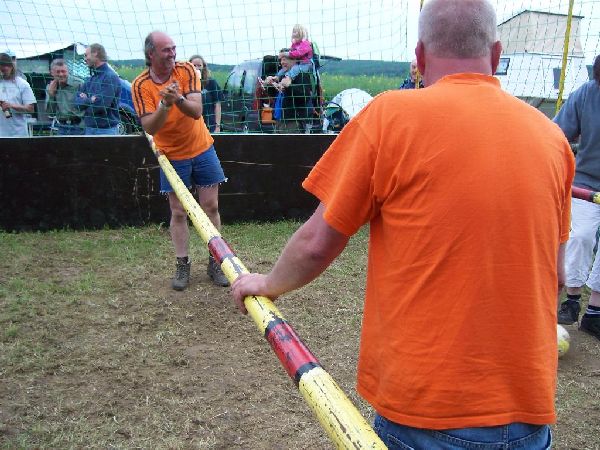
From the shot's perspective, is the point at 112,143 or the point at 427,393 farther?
the point at 112,143

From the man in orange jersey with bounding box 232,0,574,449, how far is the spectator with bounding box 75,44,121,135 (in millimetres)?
6076

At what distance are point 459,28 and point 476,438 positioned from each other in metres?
0.95

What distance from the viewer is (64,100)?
23.1 feet

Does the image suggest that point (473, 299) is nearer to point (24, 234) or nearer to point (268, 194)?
point (268, 194)

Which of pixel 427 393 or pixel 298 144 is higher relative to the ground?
pixel 427 393

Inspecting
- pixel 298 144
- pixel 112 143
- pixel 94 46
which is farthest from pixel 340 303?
pixel 94 46

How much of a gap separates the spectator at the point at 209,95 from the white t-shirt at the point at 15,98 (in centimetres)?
208

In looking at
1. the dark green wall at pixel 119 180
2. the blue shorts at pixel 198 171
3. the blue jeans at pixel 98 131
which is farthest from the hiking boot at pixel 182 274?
the blue jeans at pixel 98 131

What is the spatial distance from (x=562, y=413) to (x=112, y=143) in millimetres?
5036

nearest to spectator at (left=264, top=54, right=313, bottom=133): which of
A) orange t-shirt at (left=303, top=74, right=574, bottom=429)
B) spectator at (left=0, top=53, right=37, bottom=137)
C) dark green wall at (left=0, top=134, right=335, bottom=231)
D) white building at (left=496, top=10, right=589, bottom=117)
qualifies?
dark green wall at (left=0, top=134, right=335, bottom=231)

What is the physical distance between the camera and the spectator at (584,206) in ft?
13.2

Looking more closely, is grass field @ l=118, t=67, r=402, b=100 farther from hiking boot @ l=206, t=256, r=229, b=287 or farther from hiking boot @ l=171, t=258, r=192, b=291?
hiking boot @ l=171, t=258, r=192, b=291

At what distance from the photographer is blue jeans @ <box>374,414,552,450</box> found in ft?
4.29

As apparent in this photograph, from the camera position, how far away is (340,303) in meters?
4.59
